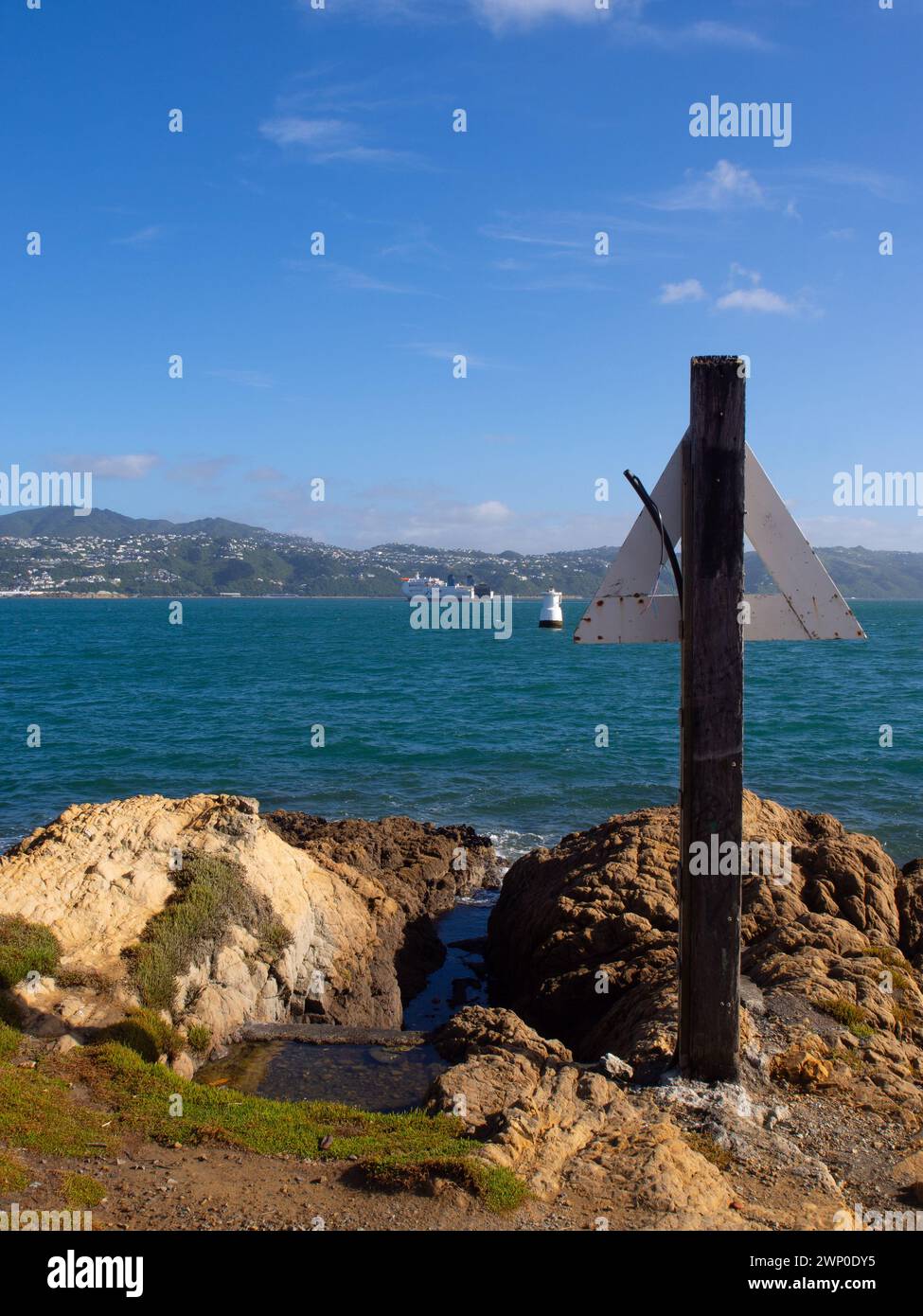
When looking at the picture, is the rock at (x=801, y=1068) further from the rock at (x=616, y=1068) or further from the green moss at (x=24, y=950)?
the green moss at (x=24, y=950)

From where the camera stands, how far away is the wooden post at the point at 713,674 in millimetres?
6312

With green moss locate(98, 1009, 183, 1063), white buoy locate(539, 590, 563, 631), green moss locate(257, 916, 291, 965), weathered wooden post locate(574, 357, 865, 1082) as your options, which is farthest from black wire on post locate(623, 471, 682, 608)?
white buoy locate(539, 590, 563, 631)

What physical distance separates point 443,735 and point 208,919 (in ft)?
79.9

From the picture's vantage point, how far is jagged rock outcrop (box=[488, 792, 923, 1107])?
767 cm

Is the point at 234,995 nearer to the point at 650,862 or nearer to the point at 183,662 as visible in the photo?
the point at 650,862

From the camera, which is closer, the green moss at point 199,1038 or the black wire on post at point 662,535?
the black wire on post at point 662,535

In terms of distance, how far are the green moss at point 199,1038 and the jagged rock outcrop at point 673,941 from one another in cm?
329

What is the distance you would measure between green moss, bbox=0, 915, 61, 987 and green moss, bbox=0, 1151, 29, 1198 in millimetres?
2930

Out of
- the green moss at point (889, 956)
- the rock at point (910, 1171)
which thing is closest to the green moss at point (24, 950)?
the rock at point (910, 1171)

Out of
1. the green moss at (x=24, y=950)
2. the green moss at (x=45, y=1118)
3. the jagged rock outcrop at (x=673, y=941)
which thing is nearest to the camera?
the green moss at (x=45, y=1118)

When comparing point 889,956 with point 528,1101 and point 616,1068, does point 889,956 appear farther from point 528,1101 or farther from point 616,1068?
point 528,1101

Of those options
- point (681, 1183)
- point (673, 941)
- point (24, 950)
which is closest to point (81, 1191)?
point (681, 1183)
